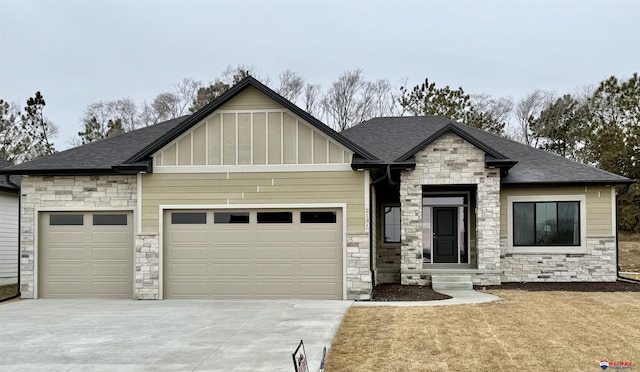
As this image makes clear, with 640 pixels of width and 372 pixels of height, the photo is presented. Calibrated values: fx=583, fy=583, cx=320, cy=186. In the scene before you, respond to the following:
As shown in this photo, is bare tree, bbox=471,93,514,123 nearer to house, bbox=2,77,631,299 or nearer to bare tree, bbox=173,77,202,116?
bare tree, bbox=173,77,202,116

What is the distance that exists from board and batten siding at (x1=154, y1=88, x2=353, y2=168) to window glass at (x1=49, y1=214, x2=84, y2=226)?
2643 mm

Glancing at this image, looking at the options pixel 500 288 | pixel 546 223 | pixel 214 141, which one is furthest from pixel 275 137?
pixel 546 223

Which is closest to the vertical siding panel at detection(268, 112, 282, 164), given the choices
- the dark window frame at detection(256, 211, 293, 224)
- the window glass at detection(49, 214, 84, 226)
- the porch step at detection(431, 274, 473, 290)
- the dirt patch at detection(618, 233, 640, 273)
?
the dark window frame at detection(256, 211, 293, 224)

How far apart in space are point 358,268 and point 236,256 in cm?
295

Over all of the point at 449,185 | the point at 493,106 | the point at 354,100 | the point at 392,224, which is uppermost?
the point at 354,100

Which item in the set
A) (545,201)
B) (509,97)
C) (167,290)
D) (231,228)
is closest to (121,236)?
(167,290)

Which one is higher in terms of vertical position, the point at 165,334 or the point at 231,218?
the point at 231,218

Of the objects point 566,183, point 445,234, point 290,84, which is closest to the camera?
point 566,183

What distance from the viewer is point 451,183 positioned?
1606 cm

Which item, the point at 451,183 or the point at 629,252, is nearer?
the point at 451,183

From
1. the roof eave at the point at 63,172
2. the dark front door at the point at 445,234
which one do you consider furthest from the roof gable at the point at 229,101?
the dark front door at the point at 445,234

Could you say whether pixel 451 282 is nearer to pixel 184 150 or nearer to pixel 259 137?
pixel 259 137

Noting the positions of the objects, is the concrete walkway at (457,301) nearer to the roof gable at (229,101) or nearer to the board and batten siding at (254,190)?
the board and batten siding at (254,190)

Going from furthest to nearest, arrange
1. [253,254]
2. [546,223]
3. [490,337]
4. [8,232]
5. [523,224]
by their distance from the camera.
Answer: [8,232] → [523,224] → [546,223] → [253,254] → [490,337]
